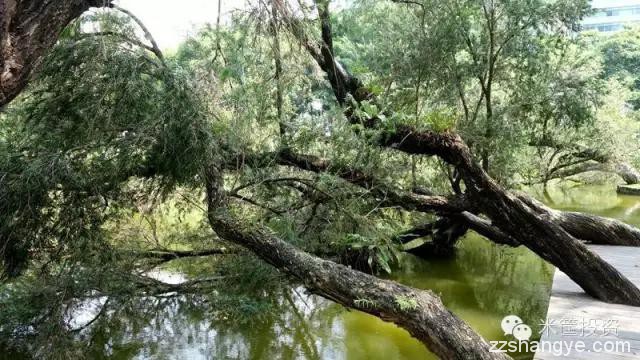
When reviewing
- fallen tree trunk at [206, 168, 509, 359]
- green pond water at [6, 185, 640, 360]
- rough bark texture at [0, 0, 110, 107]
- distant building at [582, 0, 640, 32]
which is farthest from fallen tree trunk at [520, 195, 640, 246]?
distant building at [582, 0, 640, 32]

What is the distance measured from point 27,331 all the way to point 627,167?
13764mm

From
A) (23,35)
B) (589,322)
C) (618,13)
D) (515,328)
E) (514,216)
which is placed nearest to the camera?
(23,35)

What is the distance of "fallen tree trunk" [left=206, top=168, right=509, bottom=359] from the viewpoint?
2941mm

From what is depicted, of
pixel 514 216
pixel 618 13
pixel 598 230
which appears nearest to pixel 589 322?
pixel 514 216

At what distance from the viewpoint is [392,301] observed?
10.1 feet

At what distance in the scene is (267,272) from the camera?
4.88 m

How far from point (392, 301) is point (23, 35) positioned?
7.57ft

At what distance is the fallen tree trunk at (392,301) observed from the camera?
9.65 ft

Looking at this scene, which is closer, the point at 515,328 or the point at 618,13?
the point at 515,328

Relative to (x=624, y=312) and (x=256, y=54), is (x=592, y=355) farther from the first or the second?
(x=256, y=54)

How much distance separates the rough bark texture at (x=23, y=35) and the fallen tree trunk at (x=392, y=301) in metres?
1.95

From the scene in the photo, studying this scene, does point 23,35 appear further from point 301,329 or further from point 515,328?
point 515,328

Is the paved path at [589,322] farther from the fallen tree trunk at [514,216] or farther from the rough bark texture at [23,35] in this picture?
the rough bark texture at [23,35]

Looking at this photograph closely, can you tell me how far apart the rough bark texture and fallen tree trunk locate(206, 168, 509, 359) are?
76.9 inches
